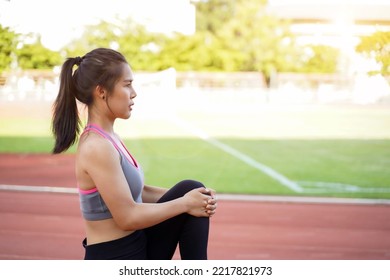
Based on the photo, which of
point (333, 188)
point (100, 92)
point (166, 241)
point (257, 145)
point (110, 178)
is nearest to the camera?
point (110, 178)

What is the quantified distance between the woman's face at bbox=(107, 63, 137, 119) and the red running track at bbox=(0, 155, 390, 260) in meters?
2.05

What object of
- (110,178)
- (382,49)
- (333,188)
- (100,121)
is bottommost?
(333,188)

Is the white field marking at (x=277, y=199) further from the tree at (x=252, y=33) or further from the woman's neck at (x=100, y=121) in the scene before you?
the tree at (x=252, y=33)

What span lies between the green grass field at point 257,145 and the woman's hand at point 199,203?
4.32 m

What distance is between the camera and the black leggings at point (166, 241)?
189cm

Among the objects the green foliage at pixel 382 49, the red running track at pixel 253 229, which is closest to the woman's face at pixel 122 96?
the red running track at pixel 253 229

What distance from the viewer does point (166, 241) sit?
2.03 m

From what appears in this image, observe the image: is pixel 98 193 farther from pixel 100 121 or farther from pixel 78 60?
pixel 78 60

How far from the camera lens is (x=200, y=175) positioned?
835 cm

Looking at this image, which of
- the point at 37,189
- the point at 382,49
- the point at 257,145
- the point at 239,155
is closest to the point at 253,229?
the point at 382,49

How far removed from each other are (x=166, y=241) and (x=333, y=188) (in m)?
5.06

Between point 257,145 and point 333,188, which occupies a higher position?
point 333,188

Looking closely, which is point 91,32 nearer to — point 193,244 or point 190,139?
point 190,139

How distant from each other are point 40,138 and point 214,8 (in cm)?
1691
